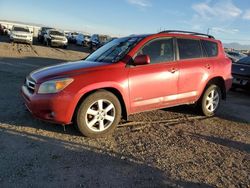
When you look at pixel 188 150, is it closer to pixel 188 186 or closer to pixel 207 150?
pixel 207 150

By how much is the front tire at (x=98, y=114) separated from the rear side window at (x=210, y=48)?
2.82 m

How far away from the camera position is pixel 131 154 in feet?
16.6

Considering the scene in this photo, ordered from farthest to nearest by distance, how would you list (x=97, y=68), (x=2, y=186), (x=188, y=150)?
1. (x=97, y=68)
2. (x=188, y=150)
3. (x=2, y=186)

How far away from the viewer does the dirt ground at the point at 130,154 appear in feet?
A: 13.9

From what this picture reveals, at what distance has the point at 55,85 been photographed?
5500mm

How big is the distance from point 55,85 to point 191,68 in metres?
2.90

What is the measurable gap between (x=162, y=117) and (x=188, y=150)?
2.01m

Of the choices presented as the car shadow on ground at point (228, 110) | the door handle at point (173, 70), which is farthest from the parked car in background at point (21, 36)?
the door handle at point (173, 70)

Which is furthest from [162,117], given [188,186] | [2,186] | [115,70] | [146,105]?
[2,186]

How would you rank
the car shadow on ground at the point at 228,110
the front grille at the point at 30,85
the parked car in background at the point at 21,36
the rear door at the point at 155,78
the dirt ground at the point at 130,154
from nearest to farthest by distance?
1. the dirt ground at the point at 130,154
2. the front grille at the point at 30,85
3. the rear door at the point at 155,78
4. the car shadow on ground at the point at 228,110
5. the parked car in background at the point at 21,36

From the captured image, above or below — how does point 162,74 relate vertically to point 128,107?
above

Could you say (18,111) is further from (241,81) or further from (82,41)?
(82,41)

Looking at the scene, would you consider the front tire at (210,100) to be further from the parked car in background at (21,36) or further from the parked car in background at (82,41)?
the parked car in background at (82,41)

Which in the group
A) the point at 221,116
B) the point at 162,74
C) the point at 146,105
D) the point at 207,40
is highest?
the point at 207,40
